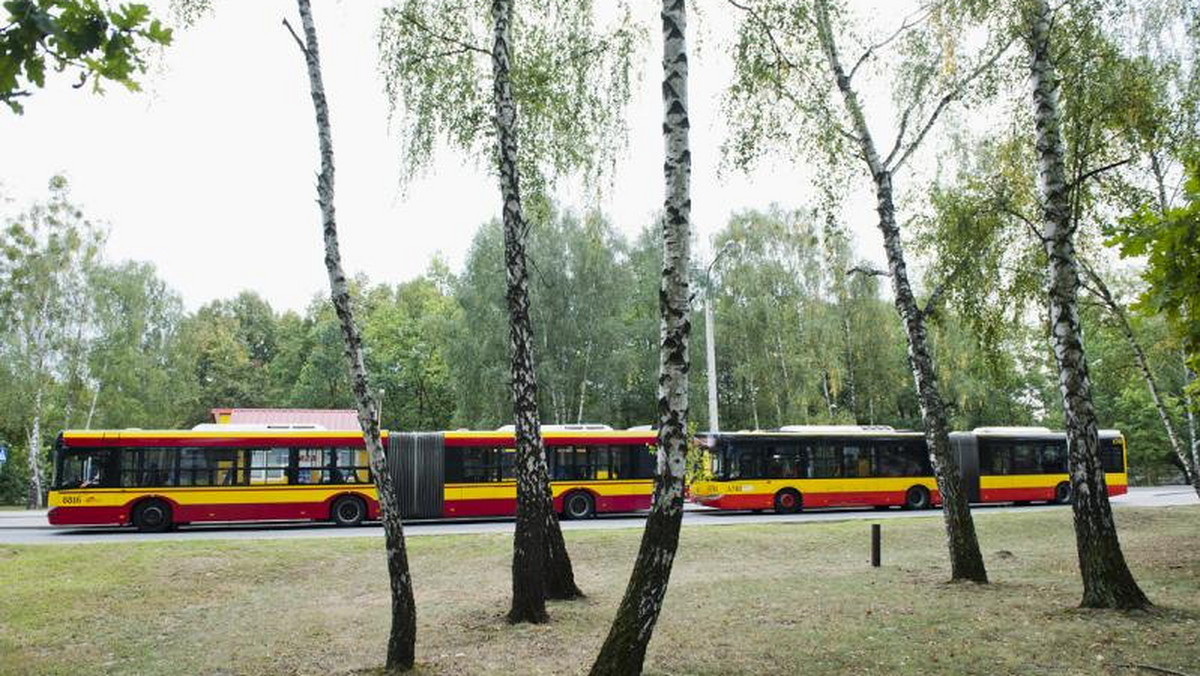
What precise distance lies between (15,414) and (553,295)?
22.8m

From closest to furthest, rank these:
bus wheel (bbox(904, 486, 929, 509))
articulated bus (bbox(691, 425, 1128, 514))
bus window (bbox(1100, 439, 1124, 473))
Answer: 1. articulated bus (bbox(691, 425, 1128, 514))
2. bus wheel (bbox(904, 486, 929, 509))
3. bus window (bbox(1100, 439, 1124, 473))

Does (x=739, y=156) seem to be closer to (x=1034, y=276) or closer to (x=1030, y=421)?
(x=1034, y=276)

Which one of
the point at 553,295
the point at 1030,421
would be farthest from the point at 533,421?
the point at 1030,421

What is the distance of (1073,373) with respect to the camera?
9.70 metres

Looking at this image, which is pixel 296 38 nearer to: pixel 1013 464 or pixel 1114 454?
pixel 1013 464

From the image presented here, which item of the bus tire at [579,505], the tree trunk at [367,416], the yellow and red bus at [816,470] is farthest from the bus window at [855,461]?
the tree trunk at [367,416]

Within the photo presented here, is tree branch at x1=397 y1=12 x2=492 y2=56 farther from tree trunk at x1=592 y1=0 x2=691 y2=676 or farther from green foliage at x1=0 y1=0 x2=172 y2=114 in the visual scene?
green foliage at x1=0 y1=0 x2=172 y2=114

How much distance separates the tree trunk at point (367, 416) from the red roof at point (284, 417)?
86.0ft

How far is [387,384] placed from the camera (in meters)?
57.0

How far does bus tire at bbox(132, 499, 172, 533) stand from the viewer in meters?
21.4

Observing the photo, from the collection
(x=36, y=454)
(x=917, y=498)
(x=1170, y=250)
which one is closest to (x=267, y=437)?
(x=36, y=454)

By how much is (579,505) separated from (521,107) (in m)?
16.0

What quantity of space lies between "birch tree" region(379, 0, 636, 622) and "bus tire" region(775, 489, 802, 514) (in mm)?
17515

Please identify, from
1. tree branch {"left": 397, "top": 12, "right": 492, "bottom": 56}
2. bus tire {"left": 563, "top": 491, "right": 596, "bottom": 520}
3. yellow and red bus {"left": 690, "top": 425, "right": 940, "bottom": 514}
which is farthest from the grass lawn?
yellow and red bus {"left": 690, "top": 425, "right": 940, "bottom": 514}
